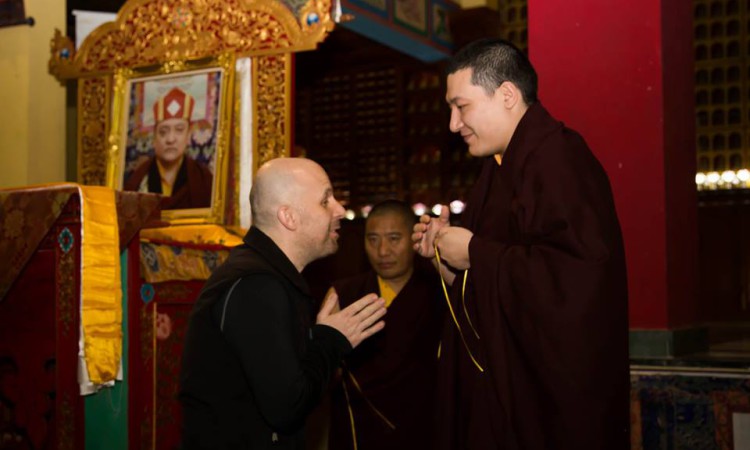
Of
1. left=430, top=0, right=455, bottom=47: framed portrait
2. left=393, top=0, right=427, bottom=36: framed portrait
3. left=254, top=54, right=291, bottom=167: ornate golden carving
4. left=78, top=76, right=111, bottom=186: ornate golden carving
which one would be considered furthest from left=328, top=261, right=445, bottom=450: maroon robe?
left=430, top=0, right=455, bottom=47: framed portrait

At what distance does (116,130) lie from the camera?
5039 millimetres

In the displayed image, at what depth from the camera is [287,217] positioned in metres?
2.18

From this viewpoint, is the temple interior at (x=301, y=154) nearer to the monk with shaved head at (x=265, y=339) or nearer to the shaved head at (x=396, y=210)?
the shaved head at (x=396, y=210)

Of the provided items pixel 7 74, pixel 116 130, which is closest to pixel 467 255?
pixel 116 130

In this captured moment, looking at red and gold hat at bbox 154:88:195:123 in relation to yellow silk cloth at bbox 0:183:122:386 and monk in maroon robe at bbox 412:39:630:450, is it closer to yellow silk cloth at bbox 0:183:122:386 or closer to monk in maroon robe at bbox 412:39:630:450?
yellow silk cloth at bbox 0:183:122:386

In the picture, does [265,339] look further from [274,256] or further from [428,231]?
[428,231]

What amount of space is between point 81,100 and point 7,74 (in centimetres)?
50

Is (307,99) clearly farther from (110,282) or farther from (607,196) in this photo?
(607,196)

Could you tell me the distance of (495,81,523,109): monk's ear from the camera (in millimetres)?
2174

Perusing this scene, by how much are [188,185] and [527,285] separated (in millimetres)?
3143

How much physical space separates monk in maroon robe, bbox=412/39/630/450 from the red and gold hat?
2.95 m

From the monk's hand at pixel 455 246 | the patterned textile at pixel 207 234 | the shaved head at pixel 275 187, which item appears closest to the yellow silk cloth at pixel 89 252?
the patterned textile at pixel 207 234

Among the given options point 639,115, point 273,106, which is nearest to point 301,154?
point 273,106

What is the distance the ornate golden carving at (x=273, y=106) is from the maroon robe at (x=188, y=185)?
36 cm
